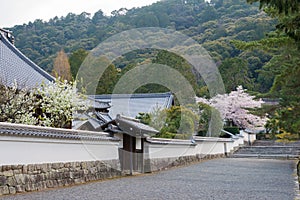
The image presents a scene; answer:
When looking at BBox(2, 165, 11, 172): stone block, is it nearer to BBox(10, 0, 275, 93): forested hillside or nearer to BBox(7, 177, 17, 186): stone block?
BBox(7, 177, 17, 186): stone block

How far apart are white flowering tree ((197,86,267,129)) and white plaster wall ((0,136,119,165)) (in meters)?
22.3

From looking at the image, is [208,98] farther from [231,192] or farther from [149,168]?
[231,192]

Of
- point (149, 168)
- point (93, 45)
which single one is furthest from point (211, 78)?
point (149, 168)

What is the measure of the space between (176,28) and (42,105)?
4321cm

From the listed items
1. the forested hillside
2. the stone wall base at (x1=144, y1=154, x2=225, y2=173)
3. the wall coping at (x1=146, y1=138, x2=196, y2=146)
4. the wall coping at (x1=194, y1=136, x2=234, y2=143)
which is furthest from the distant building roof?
the forested hillside

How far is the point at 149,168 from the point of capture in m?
13.6

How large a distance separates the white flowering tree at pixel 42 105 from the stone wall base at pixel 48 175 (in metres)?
2.01

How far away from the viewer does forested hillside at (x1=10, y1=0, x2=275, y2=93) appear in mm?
37719

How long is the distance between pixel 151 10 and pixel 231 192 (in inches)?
1929

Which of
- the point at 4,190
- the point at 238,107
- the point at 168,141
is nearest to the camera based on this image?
the point at 4,190

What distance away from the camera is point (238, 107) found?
32.2 m

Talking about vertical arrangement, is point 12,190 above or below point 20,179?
below

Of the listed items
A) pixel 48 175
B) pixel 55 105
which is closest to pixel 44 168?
Result: pixel 48 175

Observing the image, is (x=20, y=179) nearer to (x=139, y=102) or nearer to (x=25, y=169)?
(x=25, y=169)
